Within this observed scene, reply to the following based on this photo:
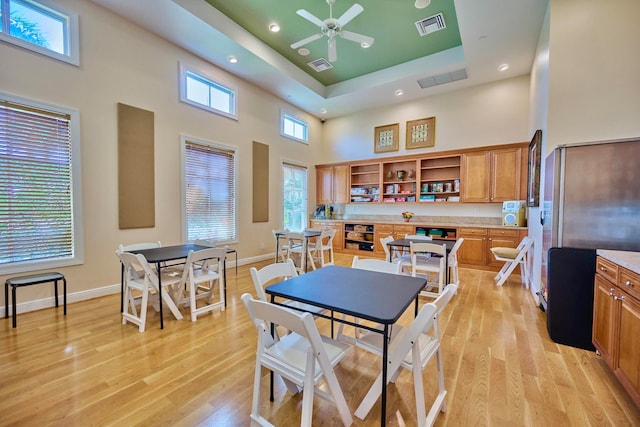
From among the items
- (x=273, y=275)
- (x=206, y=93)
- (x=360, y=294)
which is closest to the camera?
(x=360, y=294)

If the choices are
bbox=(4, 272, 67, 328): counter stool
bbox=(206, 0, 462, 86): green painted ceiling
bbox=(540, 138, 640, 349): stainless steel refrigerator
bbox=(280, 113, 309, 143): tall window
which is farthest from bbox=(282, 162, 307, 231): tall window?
bbox=(540, 138, 640, 349): stainless steel refrigerator

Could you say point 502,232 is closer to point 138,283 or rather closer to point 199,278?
point 199,278

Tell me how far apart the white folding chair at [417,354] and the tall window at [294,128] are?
5775mm

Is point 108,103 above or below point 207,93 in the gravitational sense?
below

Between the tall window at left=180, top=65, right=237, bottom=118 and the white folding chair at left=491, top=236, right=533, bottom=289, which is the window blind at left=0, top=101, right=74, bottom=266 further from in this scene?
the white folding chair at left=491, top=236, right=533, bottom=289

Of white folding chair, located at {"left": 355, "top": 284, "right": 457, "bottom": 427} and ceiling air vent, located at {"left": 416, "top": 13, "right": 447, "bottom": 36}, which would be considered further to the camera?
ceiling air vent, located at {"left": 416, "top": 13, "right": 447, "bottom": 36}

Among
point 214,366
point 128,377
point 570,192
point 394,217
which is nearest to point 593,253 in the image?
point 570,192

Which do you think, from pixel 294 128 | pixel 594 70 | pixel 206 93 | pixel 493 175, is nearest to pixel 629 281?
pixel 594 70

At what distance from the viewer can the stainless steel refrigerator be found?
7.61ft

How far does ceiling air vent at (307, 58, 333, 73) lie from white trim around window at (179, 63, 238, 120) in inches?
65.5

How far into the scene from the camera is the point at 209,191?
5043mm

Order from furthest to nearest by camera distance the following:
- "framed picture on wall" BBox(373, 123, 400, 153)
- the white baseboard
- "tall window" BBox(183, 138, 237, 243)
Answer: "framed picture on wall" BBox(373, 123, 400, 153)
"tall window" BBox(183, 138, 237, 243)
the white baseboard

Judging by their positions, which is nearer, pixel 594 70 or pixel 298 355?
pixel 298 355

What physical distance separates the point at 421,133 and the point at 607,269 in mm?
4979
